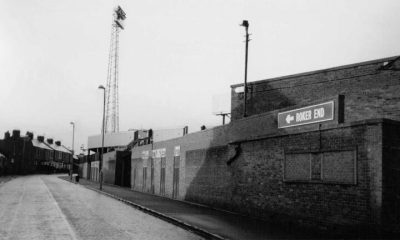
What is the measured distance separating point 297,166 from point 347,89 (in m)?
8.06

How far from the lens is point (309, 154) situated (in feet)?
48.8

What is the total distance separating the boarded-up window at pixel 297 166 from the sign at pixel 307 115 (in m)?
1.14

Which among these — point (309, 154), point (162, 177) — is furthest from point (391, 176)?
point (162, 177)

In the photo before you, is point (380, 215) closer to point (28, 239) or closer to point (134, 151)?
point (28, 239)

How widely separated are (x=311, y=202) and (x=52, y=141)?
13527 cm

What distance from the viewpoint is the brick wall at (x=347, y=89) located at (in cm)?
1991

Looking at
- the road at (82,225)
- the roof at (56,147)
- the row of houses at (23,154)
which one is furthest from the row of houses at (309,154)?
the roof at (56,147)

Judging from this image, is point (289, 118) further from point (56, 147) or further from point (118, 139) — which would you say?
point (56, 147)

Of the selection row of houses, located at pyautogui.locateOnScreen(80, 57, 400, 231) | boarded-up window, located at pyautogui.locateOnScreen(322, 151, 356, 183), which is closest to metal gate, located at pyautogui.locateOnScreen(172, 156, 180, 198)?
row of houses, located at pyautogui.locateOnScreen(80, 57, 400, 231)

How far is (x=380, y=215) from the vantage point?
38.0 ft

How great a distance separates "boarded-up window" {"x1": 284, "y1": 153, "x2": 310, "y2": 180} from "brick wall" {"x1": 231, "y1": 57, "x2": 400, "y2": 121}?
20.5ft

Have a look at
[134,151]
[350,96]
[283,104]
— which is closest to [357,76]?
[350,96]

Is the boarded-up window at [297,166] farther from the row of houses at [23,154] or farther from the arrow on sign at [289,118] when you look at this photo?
the row of houses at [23,154]

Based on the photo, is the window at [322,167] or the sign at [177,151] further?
the sign at [177,151]
